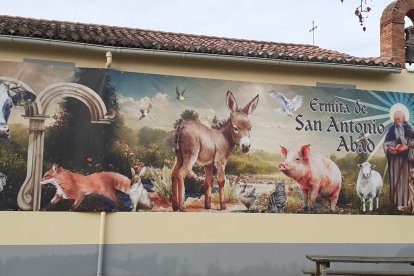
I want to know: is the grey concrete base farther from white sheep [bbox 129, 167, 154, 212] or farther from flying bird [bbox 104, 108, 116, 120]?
flying bird [bbox 104, 108, 116, 120]

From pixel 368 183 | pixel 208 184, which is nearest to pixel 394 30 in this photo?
pixel 368 183

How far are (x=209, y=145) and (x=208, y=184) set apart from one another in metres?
0.77

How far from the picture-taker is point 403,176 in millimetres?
9711

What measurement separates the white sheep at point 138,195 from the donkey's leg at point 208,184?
105cm

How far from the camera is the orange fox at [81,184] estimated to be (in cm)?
819

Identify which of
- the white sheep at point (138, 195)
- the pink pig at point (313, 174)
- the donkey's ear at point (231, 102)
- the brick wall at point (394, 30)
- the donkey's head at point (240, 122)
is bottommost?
the white sheep at point (138, 195)

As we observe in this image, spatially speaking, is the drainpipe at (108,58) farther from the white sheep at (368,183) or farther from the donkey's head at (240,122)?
the white sheep at (368,183)

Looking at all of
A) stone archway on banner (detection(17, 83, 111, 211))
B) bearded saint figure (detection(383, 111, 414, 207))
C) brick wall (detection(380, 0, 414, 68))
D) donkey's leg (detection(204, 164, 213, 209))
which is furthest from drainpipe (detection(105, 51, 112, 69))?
brick wall (detection(380, 0, 414, 68))

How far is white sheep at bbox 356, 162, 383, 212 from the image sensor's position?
951cm

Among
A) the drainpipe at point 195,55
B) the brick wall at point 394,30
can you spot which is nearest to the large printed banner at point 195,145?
the drainpipe at point 195,55

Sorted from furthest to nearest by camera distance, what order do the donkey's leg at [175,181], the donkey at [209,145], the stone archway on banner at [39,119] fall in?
Result: 1. the donkey at [209,145]
2. the donkey's leg at [175,181]
3. the stone archway on banner at [39,119]

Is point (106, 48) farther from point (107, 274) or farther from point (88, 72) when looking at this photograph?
point (107, 274)

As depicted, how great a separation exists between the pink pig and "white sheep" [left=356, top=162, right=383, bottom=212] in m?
0.47

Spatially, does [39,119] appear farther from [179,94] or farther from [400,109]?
[400,109]
